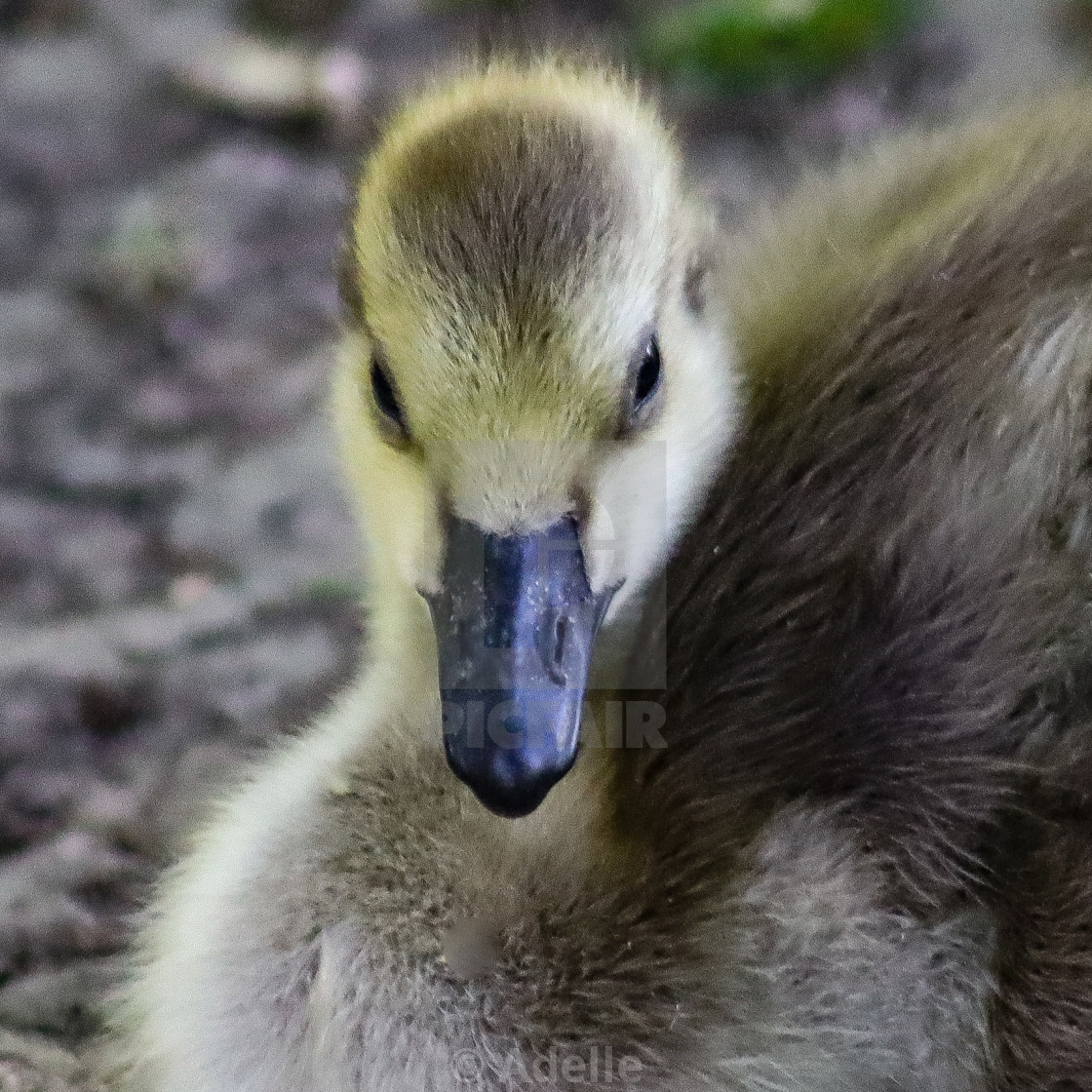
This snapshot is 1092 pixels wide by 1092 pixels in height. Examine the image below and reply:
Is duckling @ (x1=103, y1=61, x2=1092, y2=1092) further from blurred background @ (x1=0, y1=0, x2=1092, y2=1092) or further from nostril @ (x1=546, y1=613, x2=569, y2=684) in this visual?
blurred background @ (x1=0, y1=0, x2=1092, y2=1092)

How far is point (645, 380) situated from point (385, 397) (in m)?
0.17

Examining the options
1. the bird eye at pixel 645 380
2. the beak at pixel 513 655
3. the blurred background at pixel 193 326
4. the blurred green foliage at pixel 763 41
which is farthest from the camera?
the blurred green foliage at pixel 763 41

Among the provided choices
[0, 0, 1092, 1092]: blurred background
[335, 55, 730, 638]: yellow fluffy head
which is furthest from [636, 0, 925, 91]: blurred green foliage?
[335, 55, 730, 638]: yellow fluffy head

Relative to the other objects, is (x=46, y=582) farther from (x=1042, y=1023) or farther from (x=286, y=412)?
(x=1042, y=1023)

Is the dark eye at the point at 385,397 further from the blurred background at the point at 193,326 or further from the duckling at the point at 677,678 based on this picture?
the blurred background at the point at 193,326

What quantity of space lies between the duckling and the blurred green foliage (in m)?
1.70

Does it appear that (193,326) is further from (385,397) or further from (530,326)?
(530,326)

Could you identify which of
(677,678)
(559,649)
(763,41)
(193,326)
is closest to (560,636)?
(559,649)

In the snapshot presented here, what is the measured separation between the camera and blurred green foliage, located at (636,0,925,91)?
107 inches

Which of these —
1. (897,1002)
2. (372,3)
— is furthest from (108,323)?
(897,1002)

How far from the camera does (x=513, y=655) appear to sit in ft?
3.01

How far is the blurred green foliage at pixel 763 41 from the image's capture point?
2.71 metres

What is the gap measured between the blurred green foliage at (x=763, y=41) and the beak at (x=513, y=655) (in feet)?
6.23

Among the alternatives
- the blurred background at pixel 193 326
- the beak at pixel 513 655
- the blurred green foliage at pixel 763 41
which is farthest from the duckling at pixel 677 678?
the blurred green foliage at pixel 763 41
